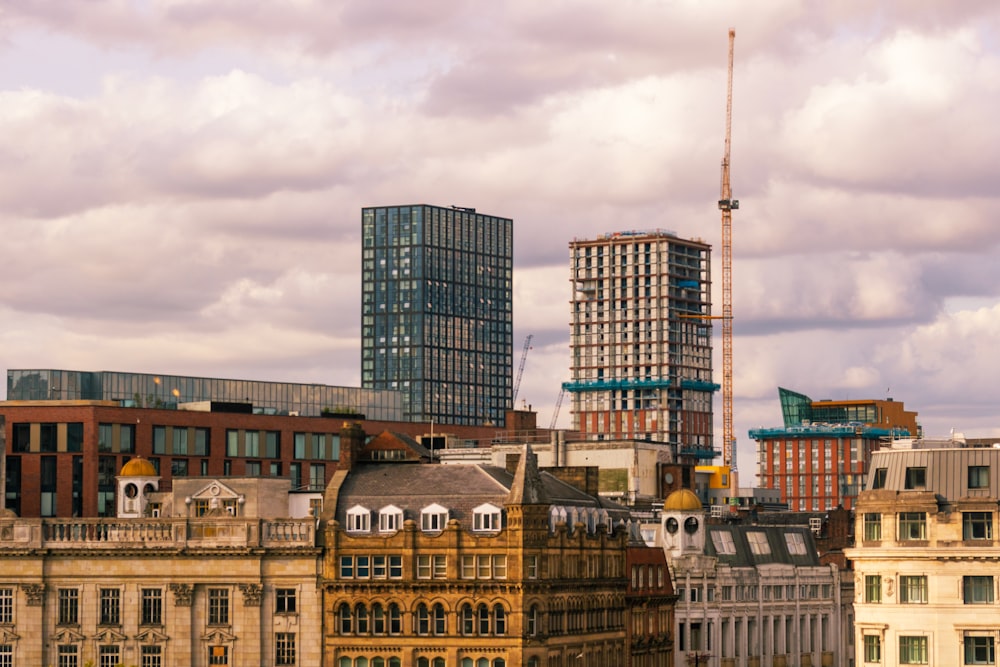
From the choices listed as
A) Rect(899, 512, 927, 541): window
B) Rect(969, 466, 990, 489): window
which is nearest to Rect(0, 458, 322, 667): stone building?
Rect(899, 512, 927, 541): window

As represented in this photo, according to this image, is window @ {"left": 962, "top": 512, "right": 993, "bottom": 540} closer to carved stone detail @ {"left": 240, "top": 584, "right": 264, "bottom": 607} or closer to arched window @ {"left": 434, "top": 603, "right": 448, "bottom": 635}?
arched window @ {"left": 434, "top": 603, "right": 448, "bottom": 635}

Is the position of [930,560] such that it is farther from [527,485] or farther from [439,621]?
[439,621]

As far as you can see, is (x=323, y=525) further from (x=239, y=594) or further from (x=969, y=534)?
(x=969, y=534)

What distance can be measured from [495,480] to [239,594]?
24429 millimetres

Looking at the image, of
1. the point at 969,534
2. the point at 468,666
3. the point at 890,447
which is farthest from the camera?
the point at 468,666

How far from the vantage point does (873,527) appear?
160000 mm

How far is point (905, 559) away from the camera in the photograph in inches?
6211

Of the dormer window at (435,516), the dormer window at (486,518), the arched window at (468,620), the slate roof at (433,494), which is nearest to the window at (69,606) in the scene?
the slate roof at (433,494)

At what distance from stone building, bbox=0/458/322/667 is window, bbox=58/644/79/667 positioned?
0.09 metres

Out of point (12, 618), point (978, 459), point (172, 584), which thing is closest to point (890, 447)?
point (978, 459)

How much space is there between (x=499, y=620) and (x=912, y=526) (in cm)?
4502

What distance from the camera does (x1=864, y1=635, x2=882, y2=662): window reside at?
15962cm

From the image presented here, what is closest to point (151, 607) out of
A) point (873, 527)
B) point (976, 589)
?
point (873, 527)

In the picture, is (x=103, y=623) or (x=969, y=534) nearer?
(x=969, y=534)
